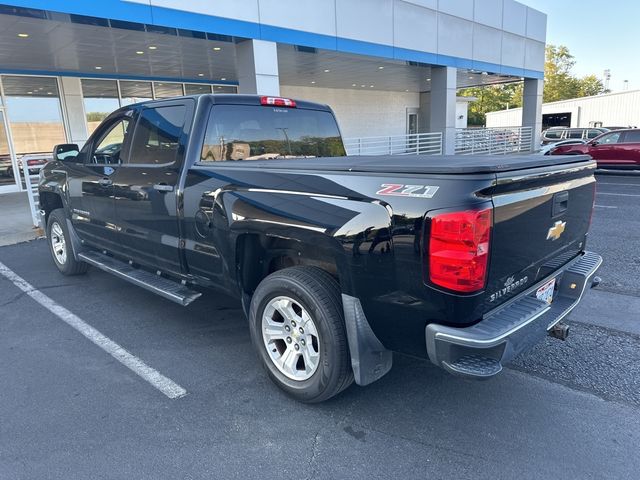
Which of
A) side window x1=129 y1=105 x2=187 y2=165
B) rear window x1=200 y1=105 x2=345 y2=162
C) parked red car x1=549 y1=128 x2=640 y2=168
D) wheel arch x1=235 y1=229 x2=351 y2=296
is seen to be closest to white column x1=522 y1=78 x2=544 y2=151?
parked red car x1=549 y1=128 x2=640 y2=168

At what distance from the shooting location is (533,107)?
72.6 feet

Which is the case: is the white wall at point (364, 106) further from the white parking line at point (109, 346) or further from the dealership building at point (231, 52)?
the white parking line at point (109, 346)

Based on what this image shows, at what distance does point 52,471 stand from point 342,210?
84.1 inches

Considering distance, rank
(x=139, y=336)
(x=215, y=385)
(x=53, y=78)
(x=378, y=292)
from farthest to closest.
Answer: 1. (x=53, y=78)
2. (x=139, y=336)
3. (x=215, y=385)
4. (x=378, y=292)

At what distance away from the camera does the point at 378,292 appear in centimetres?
262

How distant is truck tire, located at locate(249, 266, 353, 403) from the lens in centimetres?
284

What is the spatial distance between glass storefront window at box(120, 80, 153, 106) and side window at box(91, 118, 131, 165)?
12632 millimetres

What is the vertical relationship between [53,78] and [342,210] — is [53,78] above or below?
above

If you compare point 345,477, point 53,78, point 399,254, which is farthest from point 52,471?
point 53,78

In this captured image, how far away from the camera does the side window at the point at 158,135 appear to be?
393 cm

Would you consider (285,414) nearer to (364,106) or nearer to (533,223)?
(533,223)

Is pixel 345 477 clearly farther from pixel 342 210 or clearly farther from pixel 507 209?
pixel 507 209

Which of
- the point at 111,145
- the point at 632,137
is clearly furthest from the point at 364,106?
the point at 111,145

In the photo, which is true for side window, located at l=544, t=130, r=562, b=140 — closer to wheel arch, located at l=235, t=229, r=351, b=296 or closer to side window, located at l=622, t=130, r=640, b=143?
side window, located at l=622, t=130, r=640, b=143
